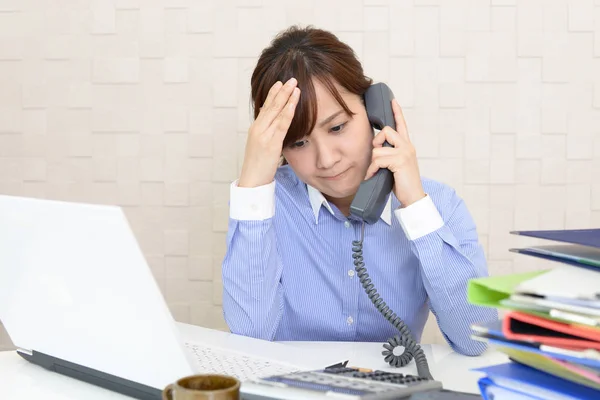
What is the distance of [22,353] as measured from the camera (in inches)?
46.0

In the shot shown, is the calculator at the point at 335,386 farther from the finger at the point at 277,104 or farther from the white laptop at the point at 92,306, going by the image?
the finger at the point at 277,104

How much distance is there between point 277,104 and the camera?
150 cm

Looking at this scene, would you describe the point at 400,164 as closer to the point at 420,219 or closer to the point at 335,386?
the point at 420,219

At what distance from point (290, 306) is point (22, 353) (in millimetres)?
646

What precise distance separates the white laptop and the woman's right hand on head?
48cm

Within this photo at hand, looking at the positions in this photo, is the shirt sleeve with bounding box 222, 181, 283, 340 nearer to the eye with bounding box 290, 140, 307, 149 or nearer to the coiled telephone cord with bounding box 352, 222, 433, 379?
the eye with bounding box 290, 140, 307, 149

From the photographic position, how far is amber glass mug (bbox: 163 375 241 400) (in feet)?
2.28

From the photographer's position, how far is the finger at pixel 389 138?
151 cm

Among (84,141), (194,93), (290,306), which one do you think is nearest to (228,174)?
(194,93)

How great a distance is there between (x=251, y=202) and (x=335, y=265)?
27cm

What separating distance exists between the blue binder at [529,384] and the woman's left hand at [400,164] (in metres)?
0.71

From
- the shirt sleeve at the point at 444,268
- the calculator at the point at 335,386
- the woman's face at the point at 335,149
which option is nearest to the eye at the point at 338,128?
the woman's face at the point at 335,149

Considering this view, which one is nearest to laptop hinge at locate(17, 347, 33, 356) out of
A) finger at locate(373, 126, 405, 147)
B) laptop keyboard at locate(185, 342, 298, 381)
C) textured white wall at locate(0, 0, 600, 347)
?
laptop keyboard at locate(185, 342, 298, 381)

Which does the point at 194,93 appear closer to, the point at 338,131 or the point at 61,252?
the point at 338,131
